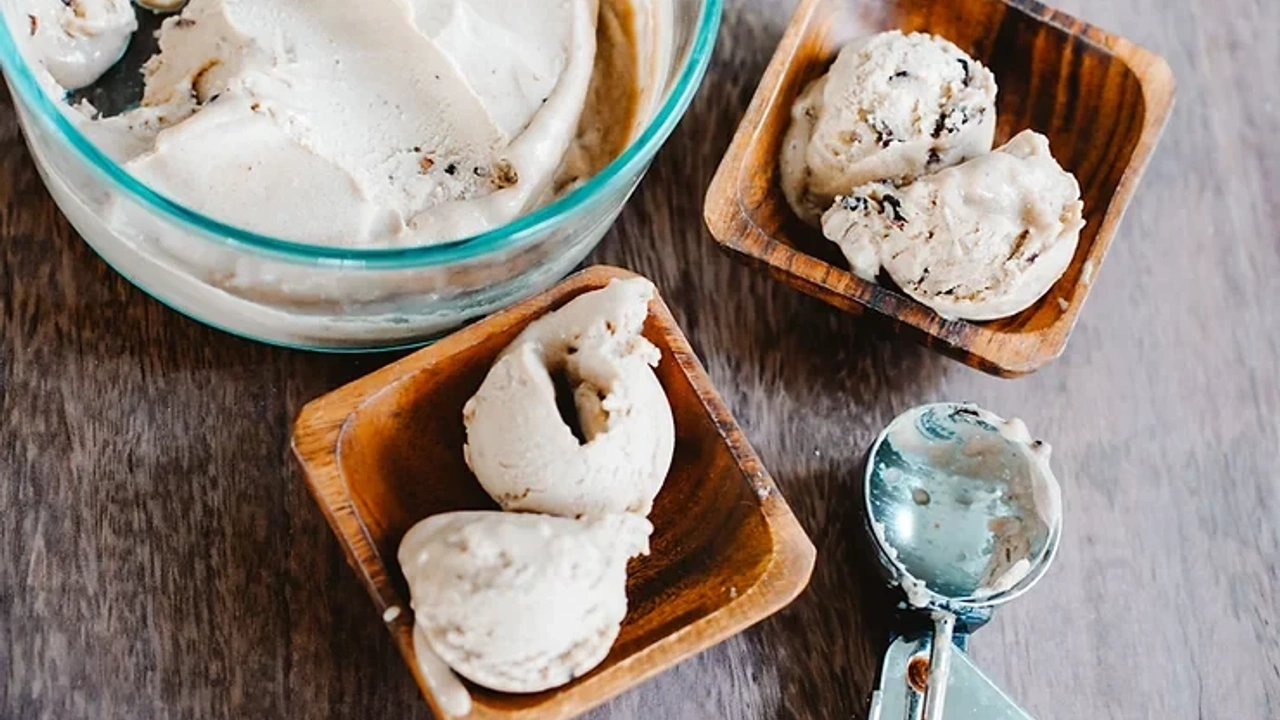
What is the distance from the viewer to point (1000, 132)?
49.3 inches

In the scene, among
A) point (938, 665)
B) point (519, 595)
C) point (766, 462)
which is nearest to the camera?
point (519, 595)

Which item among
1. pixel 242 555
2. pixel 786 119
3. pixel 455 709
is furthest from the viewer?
pixel 786 119

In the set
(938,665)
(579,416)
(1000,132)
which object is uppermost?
(1000,132)

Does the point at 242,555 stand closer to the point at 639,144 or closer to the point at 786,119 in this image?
the point at 639,144

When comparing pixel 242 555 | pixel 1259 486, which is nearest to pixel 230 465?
pixel 242 555

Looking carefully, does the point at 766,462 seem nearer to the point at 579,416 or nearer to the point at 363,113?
the point at 579,416

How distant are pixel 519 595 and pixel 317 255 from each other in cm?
24

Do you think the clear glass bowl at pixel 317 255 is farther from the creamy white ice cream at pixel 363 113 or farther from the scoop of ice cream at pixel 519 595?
the scoop of ice cream at pixel 519 595

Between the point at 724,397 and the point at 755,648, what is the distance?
19 centimetres

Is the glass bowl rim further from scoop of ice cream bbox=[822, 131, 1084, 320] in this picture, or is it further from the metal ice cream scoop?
the metal ice cream scoop

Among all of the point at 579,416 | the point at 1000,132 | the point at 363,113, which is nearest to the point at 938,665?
the point at 579,416

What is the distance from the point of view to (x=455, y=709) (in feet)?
3.04

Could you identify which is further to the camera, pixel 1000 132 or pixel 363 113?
pixel 1000 132

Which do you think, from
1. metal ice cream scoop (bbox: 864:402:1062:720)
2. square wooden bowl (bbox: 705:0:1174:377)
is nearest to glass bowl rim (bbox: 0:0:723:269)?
square wooden bowl (bbox: 705:0:1174:377)
